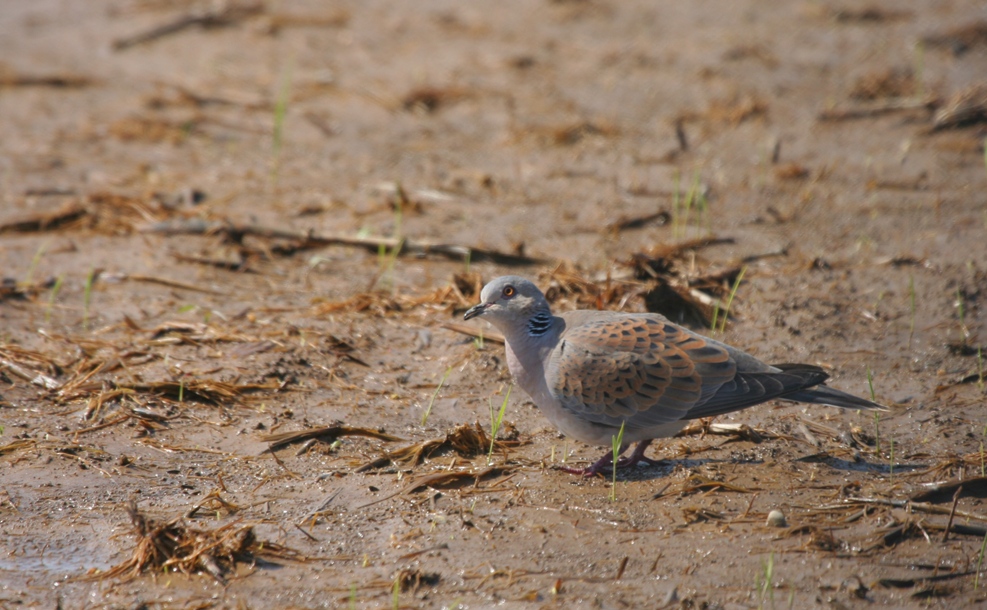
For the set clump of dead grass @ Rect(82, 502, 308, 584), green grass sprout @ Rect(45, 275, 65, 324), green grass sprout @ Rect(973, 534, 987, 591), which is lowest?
green grass sprout @ Rect(45, 275, 65, 324)

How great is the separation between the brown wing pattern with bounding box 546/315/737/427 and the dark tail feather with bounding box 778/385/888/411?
0.28m

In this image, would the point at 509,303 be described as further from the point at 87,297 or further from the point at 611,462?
the point at 87,297

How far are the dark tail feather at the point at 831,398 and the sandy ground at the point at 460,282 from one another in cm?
33

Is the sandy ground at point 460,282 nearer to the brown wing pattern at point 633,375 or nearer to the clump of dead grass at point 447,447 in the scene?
the clump of dead grass at point 447,447

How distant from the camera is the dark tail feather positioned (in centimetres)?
432

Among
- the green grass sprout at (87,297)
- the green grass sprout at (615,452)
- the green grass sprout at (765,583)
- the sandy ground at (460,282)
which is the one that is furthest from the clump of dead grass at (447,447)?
the green grass sprout at (87,297)

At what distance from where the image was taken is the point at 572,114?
888 centimetres

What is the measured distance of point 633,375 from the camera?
4441 millimetres

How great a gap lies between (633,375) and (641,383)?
5 centimetres

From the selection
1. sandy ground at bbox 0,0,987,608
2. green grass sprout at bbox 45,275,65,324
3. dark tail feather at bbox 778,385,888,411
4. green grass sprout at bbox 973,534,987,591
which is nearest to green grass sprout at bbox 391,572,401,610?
sandy ground at bbox 0,0,987,608

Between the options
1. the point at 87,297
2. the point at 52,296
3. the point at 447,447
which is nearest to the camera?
the point at 447,447

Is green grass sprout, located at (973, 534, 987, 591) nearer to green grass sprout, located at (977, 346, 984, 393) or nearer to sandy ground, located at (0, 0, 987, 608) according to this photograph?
sandy ground, located at (0, 0, 987, 608)

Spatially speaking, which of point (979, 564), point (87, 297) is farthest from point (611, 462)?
point (87, 297)

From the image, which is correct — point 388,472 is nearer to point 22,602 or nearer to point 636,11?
point 22,602
